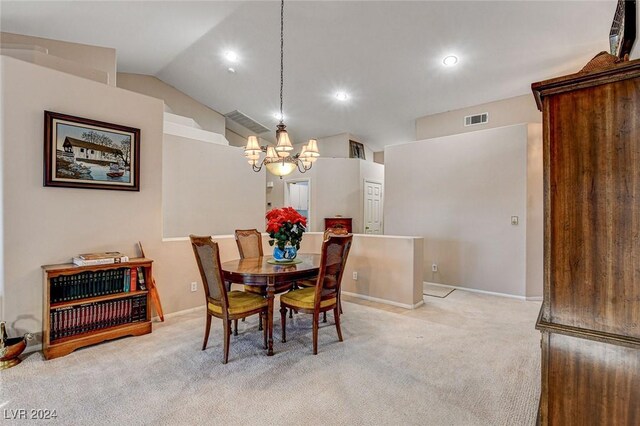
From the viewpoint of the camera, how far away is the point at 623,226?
3.32 ft

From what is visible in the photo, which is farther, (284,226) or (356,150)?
(356,150)

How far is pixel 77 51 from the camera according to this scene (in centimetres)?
444

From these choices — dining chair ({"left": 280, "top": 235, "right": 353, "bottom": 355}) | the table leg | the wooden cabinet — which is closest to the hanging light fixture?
dining chair ({"left": 280, "top": 235, "right": 353, "bottom": 355})

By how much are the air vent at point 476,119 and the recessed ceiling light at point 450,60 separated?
159 cm

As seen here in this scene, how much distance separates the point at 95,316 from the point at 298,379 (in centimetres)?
208

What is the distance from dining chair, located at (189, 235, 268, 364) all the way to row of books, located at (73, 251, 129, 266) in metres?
0.94

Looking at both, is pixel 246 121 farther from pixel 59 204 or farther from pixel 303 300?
pixel 303 300

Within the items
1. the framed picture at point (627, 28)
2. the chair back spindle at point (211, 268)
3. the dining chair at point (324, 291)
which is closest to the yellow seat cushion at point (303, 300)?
the dining chair at point (324, 291)

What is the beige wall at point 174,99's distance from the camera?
6.30 meters

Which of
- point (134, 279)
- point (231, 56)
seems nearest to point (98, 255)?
point (134, 279)

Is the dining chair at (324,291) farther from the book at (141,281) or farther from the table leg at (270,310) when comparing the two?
the book at (141,281)

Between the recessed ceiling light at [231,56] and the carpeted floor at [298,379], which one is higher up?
the recessed ceiling light at [231,56]

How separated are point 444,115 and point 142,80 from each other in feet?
21.3

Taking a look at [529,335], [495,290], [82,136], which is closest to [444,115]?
[495,290]
